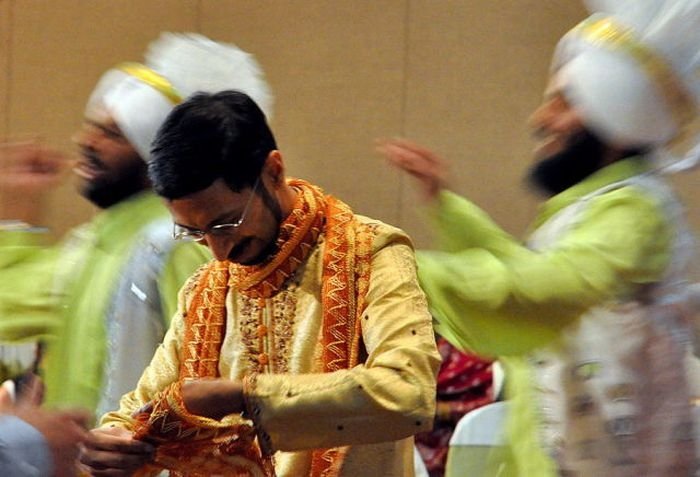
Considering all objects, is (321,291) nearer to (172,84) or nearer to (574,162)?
(574,162)

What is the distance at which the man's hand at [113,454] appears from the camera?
2.32 m

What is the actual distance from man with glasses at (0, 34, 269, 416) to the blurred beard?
0.87 meters

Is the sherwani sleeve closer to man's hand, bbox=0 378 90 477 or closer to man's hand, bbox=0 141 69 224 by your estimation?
man's hand, bbox=0 378 90 477

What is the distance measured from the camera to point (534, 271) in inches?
103

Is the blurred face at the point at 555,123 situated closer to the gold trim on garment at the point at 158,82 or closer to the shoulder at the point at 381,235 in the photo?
the shoulder at the point at 381,235

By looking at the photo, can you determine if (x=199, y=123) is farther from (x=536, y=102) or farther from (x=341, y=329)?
(x=536, y=102)

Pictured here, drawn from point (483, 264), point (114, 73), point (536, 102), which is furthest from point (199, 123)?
point (536, 102)

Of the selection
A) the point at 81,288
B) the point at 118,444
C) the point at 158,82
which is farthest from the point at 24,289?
the point at 118,444

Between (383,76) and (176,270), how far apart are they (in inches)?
104

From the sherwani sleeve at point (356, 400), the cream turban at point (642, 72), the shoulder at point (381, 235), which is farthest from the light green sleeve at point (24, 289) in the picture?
the cream turban at point (642, 72)

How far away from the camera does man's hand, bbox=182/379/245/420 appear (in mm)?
2264

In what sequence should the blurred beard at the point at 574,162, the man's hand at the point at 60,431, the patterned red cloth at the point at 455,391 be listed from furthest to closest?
1. the patterned red cloth at the point at 455,391
2. the blurred beard at the point at 574,162
3. the man's hand at the point at 60,431

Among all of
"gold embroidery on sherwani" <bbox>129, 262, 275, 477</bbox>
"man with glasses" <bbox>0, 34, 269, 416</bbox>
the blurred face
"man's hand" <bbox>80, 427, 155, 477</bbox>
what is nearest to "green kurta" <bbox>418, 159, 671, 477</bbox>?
the blurred face

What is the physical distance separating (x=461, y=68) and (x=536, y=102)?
35 centimetres
